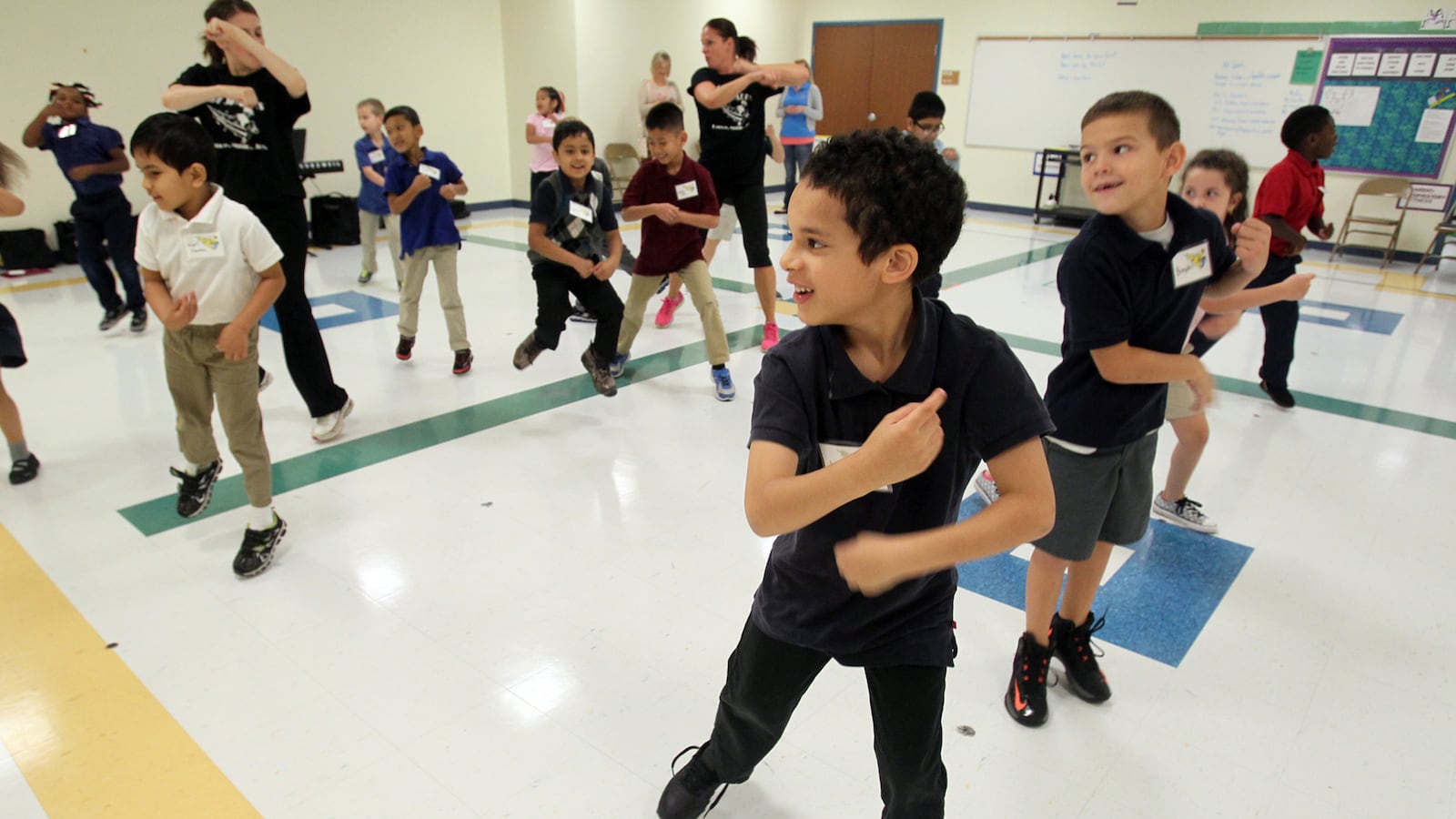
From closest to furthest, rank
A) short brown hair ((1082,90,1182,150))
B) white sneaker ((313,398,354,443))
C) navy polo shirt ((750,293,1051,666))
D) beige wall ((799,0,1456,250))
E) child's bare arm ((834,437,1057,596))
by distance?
child's bare arm ((834,437,1057,596))
navy polo shirt ((750,293,1051,666))
short brown hair ((1082,90,1182,150))
white sneaker ((313,398,354,443))
beige wall ((799,0,1456,250))

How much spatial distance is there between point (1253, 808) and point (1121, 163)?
1321mm

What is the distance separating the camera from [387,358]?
4.54 metres

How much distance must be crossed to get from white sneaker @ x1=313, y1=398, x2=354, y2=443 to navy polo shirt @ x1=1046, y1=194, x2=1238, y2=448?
9.36 feet

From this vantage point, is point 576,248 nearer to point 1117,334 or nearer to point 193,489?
point 193,489

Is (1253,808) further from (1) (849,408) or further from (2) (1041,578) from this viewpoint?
(1) (849,408)

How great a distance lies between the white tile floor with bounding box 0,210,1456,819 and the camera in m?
1.75

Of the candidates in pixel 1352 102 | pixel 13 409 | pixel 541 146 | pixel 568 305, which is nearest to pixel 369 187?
pixel 541 146

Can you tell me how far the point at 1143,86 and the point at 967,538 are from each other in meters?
10.7

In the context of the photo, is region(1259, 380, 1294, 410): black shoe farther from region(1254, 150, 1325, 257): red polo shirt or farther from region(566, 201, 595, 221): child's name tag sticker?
region(566, 201, 595, 221): child's name tag sticker

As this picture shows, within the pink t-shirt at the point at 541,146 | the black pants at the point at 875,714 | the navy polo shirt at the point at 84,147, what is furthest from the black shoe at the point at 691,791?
the pink t-shirt at the point at 541,146

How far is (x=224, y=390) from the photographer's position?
97.2 inches

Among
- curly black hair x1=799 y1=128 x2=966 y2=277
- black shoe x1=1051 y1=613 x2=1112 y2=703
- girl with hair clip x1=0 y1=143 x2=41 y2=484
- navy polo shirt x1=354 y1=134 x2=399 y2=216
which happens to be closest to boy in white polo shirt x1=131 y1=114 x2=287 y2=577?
girl with hair clip x1=0 y1=143 x2=41 y2=484

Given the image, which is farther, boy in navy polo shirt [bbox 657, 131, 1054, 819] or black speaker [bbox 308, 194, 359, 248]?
black speaker [bbox 308, 194, 359, 248]

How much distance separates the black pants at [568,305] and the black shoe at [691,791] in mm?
2628
